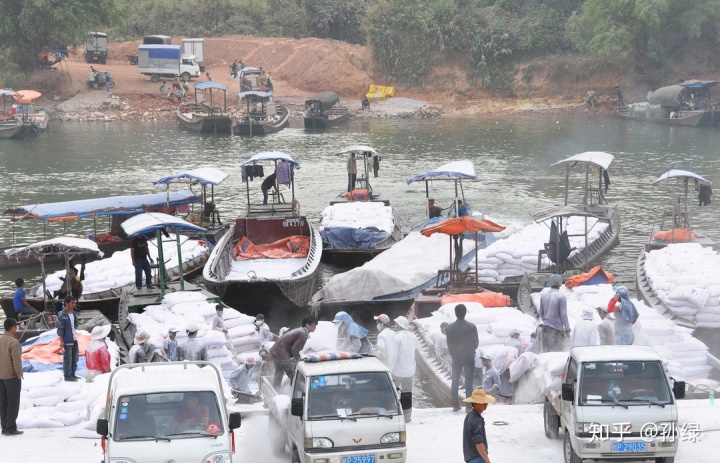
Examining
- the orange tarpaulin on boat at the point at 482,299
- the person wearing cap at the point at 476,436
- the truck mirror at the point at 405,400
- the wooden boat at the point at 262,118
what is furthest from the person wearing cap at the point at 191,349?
the wooden boat at the point at 262,118

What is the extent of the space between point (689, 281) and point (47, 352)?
11.0 metres

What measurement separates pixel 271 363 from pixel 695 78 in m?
66.8

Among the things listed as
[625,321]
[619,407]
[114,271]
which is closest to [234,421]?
[619,407]

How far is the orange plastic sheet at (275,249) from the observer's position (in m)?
26.9

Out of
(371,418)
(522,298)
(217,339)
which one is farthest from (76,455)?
(522,298)

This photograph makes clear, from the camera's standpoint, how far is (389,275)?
76.3ft

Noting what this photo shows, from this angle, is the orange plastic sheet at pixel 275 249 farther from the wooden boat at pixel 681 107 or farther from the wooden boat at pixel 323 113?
the wooden boat at pixel 681 107

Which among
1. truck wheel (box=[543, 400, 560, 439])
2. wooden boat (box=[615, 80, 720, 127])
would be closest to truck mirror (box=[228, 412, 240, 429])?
truck wheel (box=[543, 400, 560, 439])

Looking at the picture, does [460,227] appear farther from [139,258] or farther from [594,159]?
[594,159]

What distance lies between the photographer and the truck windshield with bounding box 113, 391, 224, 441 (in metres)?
10.5

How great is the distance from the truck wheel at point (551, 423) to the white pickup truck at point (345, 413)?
6.40 ft

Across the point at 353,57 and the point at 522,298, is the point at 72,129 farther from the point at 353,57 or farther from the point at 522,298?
the point at 522,298

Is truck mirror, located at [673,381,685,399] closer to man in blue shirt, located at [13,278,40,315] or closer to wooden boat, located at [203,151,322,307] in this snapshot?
wooden boat, located at [203,151,322,307]

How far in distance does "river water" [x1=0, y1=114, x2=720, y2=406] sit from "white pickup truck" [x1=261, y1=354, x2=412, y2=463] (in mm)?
12007
